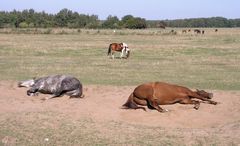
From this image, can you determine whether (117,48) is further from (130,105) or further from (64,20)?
(64,20)

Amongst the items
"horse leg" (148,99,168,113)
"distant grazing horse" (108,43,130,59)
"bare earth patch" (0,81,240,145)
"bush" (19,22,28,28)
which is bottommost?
"bush" (19,22,28,28)

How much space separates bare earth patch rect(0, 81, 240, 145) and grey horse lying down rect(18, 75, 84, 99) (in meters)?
0.21

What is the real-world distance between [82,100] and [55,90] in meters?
1.25

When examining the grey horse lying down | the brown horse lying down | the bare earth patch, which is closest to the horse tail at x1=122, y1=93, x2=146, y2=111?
the brown horse lying down

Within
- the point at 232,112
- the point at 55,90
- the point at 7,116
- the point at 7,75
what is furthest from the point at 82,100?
the point at 7,75

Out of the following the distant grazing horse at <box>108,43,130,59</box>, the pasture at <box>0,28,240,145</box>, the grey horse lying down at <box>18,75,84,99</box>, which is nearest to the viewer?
the pasture at <box>0,28,240,145</box>

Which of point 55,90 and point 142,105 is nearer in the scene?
point 142,105

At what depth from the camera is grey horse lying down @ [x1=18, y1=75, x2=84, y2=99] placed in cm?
1310

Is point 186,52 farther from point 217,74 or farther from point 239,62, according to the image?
Answer: point 217,74

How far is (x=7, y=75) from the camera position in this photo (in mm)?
18172

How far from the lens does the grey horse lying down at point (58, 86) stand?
43.0ft

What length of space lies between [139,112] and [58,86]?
327 cm

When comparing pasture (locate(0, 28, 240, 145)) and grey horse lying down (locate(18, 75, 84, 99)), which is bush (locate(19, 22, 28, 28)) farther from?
grey horse lying down (locate(18, 75, 84, 99))

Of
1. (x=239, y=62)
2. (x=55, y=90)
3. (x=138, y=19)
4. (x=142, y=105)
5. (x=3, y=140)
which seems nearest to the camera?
(x=3, y=140)
